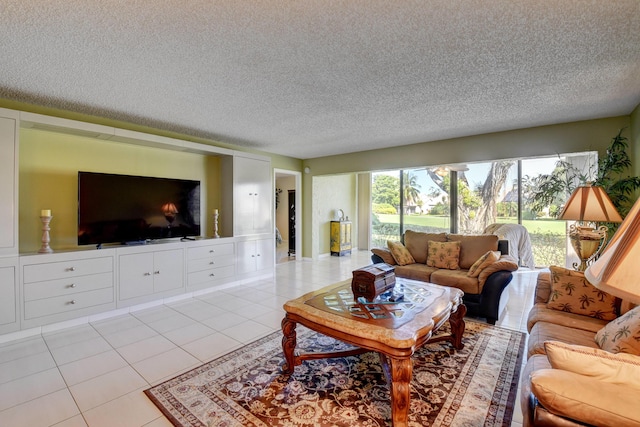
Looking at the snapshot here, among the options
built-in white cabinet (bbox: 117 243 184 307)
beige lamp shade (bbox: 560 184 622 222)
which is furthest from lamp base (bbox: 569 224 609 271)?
built-in white cabinet (bbox: 117 243 184 307)

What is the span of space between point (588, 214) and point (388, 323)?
8.08 ft

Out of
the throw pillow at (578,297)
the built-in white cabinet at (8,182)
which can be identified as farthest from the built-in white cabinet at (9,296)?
the throw pillow at (578,297)

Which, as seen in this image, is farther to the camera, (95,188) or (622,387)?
(95,188)

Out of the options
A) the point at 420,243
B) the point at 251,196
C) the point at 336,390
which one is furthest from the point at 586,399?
the point at 251,196

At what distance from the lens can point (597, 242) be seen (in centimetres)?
303

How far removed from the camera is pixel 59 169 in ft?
11.7

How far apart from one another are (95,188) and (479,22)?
428cm

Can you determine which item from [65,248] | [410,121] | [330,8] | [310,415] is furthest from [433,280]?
[65,248]

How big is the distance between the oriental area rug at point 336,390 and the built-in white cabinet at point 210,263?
81.9 inches

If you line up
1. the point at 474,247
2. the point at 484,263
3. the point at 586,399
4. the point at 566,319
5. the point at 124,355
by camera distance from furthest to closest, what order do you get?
the point at 474,247
the point at 484,263
the point at 124,355
the point at 566,319
the point at 586,399

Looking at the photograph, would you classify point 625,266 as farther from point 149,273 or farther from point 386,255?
point 149,273

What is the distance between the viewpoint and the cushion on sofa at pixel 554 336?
6.21 feet

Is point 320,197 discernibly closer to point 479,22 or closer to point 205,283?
point 205,283

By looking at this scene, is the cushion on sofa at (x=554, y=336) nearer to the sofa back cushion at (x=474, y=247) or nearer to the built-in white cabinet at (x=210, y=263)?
the sofa back cushion at (x=474, y=247)
